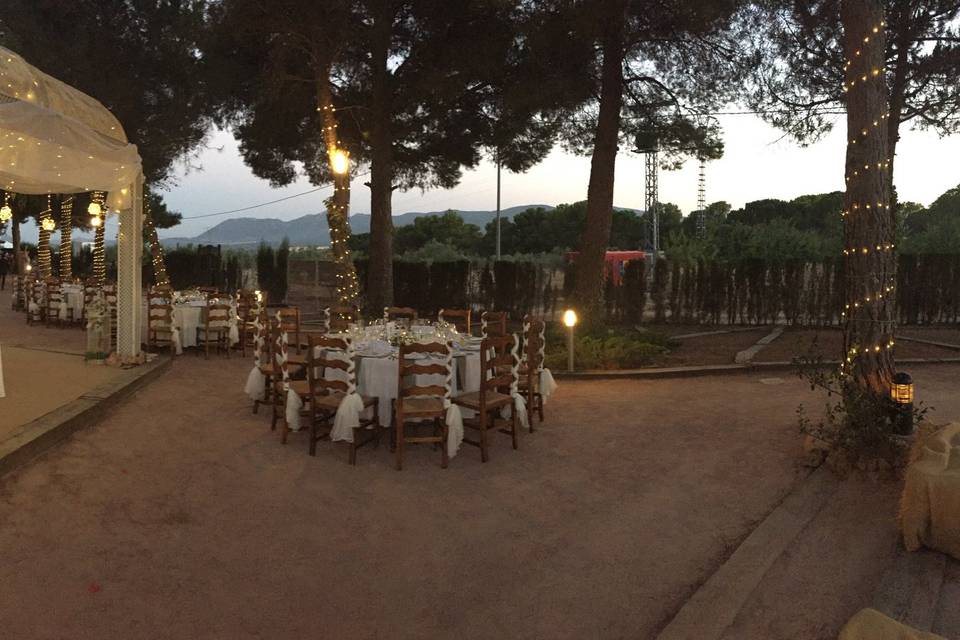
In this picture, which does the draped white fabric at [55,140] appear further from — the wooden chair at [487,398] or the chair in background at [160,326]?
the wooden chair at [487,398]

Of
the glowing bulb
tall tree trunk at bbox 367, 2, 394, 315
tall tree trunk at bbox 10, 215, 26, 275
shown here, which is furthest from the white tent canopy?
tall tree trunk at bbox 10, 215, 26, 275

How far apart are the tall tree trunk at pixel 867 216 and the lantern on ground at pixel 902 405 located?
0.18m

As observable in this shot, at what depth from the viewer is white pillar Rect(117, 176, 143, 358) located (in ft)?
27.9

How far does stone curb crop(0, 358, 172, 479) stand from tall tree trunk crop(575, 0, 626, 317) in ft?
21.5

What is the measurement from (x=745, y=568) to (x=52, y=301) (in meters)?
13.7

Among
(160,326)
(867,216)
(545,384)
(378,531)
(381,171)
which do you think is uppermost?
(381,171)

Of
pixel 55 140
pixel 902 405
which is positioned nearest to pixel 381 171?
pixel 55 140

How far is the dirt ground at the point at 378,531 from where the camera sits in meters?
2.99

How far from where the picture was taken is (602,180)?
37.1 feet

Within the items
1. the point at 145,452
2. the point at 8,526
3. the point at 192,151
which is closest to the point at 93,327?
the point at 145,452

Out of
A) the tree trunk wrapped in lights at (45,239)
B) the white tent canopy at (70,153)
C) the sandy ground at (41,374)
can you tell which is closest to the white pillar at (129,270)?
the white tent canopy at (70,153)

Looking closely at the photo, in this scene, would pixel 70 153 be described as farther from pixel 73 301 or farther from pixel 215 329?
pixel 73 301

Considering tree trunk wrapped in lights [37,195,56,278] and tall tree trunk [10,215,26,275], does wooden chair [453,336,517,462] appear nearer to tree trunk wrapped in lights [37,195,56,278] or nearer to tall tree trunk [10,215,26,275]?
tree trunk wrapped in lights [37,195,56,278]

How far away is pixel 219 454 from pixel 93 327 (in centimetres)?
447
